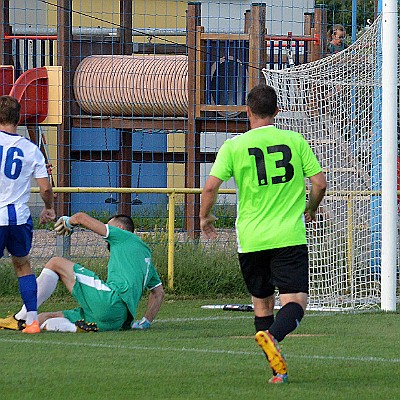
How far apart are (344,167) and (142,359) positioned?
5262 mm

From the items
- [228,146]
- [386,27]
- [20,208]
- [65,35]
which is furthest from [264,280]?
[65,35]

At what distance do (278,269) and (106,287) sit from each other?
2.68 m

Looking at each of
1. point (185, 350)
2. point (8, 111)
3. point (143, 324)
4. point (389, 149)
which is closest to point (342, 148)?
point (389, 149)

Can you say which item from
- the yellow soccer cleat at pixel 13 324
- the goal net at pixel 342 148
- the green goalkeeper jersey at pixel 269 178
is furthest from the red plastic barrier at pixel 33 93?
the green goalkeeper jersey at pixel 269 178

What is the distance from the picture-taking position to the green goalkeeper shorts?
29.3ft

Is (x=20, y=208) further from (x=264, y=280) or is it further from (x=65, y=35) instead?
(x=65, y=35)

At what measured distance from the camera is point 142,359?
287 inches

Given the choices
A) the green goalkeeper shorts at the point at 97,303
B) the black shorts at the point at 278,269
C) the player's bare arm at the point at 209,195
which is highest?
the player's bare arm at the point at 209,195

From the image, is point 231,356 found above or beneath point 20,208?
beneath

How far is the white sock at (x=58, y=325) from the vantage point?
9.06m

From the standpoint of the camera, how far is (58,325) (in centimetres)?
910

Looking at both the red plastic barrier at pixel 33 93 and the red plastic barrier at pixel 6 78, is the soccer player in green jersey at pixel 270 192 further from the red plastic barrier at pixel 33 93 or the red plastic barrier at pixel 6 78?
the red plastic barrier at pixel 6 78

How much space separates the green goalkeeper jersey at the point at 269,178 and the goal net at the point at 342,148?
5.14 meters

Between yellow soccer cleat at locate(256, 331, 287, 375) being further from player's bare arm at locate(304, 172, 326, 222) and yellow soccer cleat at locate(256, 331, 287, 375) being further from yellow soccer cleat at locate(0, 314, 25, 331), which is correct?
yellow soccer cleat at locate(0, 314, 25, 331)
